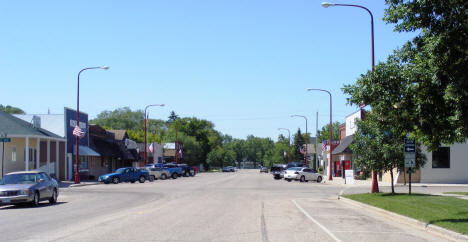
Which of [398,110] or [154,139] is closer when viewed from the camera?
[398,110]

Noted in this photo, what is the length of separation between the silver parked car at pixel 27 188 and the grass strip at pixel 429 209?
45.1ft

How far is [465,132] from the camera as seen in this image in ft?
46.3

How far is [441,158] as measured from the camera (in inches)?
1837

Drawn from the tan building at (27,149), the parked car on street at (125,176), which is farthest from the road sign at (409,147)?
the parked car on street at (125,176)

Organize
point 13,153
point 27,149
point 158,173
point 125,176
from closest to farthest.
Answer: point 27,149 < point 13,153 < point 125,176 < point 158,173

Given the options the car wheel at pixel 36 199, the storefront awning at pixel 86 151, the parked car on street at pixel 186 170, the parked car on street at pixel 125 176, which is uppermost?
the storefront awning at pixel 86 151

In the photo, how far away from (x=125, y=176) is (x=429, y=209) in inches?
1307

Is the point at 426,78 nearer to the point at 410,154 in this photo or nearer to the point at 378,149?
the point at 410,154

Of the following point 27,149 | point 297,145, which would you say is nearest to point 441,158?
point 27,149

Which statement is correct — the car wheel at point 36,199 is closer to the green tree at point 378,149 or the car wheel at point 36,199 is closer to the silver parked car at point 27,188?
the silver parked car at point 27,188

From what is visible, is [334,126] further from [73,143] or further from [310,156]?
[73,143]

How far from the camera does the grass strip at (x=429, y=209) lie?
14.7 meters

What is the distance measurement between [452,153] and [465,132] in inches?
1369

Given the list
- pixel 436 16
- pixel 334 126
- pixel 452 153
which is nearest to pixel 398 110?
pixel 436 16
